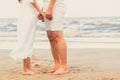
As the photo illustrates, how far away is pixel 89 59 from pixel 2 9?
49.1 feet

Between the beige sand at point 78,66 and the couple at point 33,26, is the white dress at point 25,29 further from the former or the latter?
the beige sand at point 78,66

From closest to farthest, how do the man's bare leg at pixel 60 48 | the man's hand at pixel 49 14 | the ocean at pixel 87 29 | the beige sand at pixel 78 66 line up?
the beige sand at pixel 78 66 < the man's hand at pixel 49 14 < the man's bare leg at pixel 60 48 < the ocean at pixel 87 29

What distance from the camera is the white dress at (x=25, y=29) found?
134 inches

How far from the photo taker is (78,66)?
12.6 feet

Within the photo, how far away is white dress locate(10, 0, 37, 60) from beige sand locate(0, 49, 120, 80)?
21cm

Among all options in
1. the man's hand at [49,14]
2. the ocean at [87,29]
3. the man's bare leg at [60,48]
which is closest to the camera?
the man's hand at [49,14]

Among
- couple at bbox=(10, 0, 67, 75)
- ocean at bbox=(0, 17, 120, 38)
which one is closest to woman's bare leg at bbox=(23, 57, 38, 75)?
couple at bbox=(10, 0, 67, 75)

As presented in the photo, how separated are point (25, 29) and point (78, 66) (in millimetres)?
793

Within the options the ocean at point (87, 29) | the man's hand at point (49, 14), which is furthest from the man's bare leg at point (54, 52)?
the ocean at point (87, 29)

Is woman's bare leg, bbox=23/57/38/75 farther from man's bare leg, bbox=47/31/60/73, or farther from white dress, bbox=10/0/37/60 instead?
man's bare leg, bbox=47/31/60/73

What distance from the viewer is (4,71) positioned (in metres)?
3.61

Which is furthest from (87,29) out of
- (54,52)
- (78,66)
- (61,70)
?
(61,70)

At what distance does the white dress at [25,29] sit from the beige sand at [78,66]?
21 cm

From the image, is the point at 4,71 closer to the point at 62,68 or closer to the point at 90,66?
the point at 62,68
